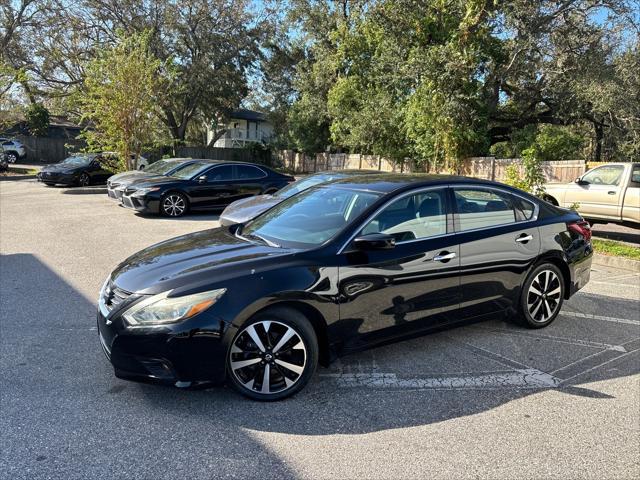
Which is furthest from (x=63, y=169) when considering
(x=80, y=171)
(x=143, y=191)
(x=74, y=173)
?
(x=143, y=191)

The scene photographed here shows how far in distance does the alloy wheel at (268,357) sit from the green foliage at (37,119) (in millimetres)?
38921

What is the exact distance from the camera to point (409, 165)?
26.8 meters

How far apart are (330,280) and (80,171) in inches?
695

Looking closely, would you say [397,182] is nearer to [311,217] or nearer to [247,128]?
[311,217]

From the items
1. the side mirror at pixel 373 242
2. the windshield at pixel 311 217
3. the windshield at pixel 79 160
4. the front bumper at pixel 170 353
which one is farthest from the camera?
the windshield at pixel 79 160

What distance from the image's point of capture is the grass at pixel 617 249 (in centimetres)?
905

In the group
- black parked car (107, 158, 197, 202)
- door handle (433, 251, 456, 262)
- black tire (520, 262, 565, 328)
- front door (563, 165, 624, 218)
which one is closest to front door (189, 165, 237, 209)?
black parked car (107, 158, 197, 202)

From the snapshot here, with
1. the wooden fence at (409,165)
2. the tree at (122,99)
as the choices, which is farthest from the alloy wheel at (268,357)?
the tree at (122,99)

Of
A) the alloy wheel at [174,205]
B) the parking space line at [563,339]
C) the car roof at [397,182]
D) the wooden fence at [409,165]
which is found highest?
the wooden fence at [409,165]

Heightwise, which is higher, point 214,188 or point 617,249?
point 214,188

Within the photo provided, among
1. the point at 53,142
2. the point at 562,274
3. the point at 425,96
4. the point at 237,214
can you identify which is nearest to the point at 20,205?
the point at 237,214

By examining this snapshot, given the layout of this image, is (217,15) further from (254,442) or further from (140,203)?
(254,442)

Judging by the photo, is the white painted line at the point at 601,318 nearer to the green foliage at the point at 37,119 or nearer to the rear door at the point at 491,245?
the rear door at the point at 491,245

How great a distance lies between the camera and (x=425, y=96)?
2147 cm
